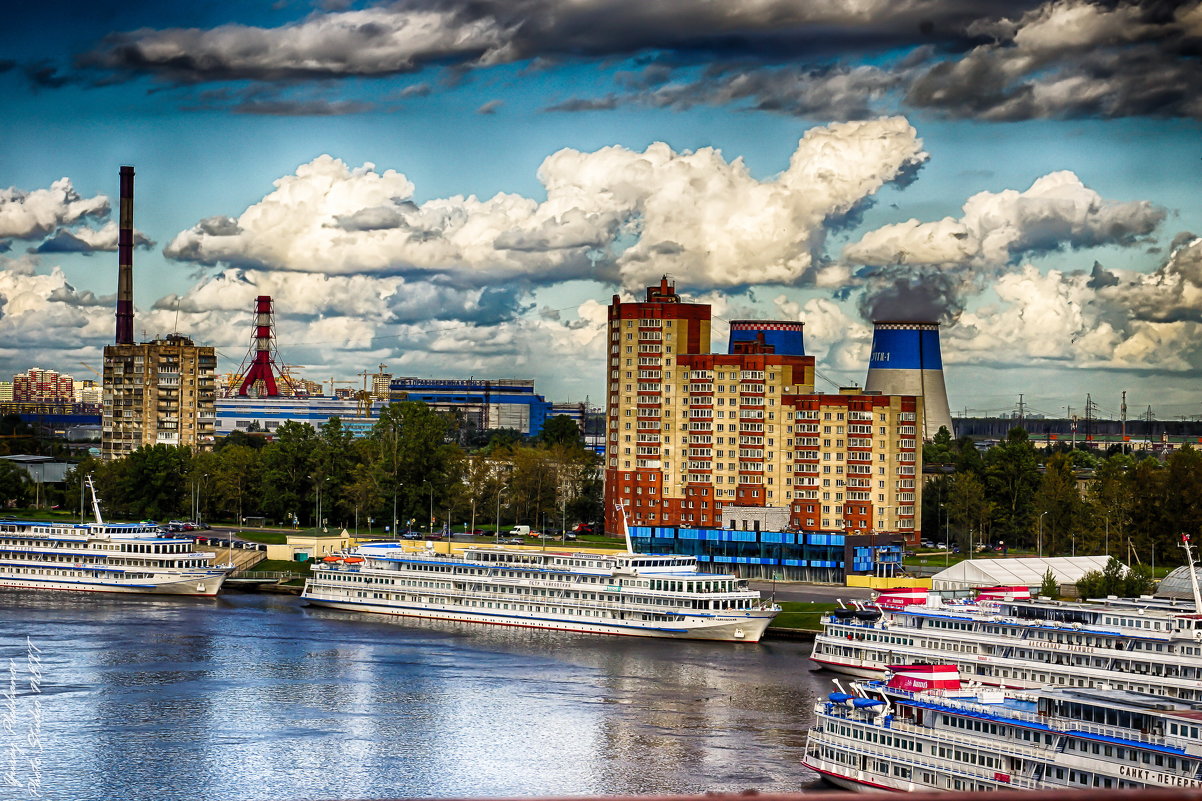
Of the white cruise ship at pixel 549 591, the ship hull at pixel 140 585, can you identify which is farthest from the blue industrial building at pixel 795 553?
the ship hull at pixel 140 585

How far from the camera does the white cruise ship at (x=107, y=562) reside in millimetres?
80812

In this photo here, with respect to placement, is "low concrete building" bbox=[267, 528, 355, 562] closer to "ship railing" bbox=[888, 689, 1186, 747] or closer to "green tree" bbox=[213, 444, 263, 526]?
"green tree" bbox=[213, 444, 263, 526]

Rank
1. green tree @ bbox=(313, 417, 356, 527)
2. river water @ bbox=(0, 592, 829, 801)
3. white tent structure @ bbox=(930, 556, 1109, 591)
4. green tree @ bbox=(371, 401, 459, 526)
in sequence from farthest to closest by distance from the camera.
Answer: green tree @ bbox=(313, 417, 356, 527)
green tree @ bbox=(371, 401, 459, 526)
white tent structure @ bbox=(930, 556, 1109, 591)
river water @ bbox=(0, 592, 829, 801)

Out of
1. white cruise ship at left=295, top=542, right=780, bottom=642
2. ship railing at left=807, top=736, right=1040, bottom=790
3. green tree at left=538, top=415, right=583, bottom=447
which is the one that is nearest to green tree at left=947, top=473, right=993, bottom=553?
white cruise ship at left=295, top=542, right=780, bottom=642

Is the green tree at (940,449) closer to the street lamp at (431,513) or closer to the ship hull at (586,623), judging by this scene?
the street lamp at (431,513)

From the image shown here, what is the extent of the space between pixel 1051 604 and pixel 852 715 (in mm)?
15988

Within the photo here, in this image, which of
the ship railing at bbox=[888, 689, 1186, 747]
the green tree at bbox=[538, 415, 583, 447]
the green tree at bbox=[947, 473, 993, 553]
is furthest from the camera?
the green tree at bbox=[538, 415, 583, 447]

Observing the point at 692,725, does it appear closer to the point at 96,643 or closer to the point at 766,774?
the point at 766,774

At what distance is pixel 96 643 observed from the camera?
60281 mm

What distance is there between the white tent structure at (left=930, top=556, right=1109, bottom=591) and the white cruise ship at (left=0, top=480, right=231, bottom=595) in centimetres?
3710

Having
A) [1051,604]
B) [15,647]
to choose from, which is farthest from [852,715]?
[15,647]

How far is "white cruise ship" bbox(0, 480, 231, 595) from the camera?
8081 cm

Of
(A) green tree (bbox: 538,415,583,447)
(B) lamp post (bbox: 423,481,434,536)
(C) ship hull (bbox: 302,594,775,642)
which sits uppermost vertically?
(A) green tree (bbox: 538,415,583,447)

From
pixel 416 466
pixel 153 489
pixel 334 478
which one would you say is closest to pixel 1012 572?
pixel 416 466
